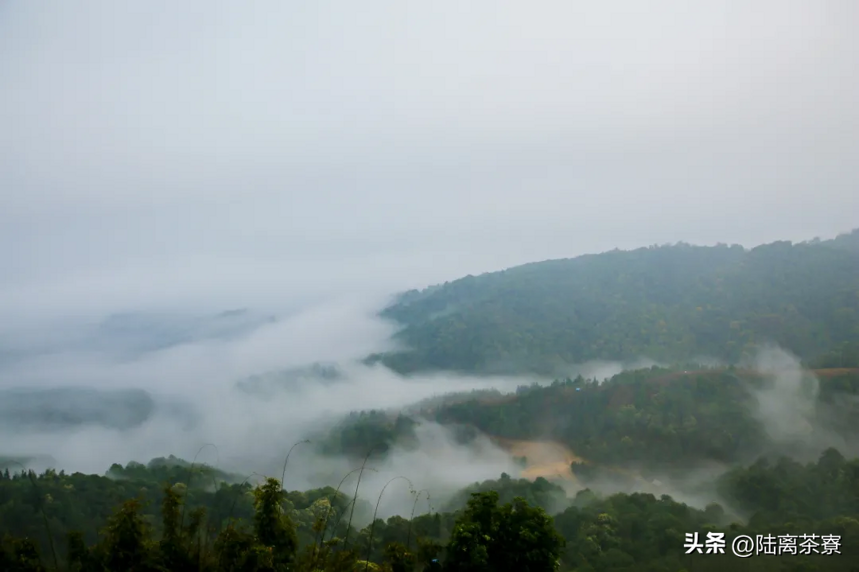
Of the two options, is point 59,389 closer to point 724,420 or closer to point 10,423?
point 10,423

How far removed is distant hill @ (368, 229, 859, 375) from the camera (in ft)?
339

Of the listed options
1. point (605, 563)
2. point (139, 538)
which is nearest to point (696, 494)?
point (605, 563)

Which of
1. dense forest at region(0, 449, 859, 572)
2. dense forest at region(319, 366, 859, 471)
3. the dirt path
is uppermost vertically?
dense forest at region(319, 366, 859, 471)

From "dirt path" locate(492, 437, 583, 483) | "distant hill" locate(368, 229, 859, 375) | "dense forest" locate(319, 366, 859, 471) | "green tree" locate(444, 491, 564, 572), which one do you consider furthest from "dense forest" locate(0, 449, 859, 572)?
"distant hill" locate(368, 229, 859, 375)

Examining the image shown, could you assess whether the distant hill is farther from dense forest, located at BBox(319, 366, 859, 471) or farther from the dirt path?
the dirt path

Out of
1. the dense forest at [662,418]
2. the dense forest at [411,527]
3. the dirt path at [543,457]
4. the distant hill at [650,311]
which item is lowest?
the dense forest at [411,527]

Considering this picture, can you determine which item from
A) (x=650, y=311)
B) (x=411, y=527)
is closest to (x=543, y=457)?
(x=411, y=527)

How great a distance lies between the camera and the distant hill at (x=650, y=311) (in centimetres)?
10344

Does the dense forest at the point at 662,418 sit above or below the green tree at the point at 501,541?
above

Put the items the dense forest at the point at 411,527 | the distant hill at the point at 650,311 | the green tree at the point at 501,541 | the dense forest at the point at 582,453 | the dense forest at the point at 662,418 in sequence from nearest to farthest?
the dense forest at the point at 411,527
the green tree at the point at 501,541
the dense forest at the point at 582,453
the dense forest at the point at 662,418
the distant hill at the point at 650,311

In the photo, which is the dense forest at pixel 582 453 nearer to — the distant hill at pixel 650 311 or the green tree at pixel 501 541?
the green tree at pixel 501 541

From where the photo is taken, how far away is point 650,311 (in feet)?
394

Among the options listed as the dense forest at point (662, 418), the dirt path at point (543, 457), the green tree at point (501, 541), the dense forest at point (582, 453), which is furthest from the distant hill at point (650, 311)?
the green tree at point (501, 541)

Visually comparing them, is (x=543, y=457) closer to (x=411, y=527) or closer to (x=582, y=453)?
(x=582, y=453)
